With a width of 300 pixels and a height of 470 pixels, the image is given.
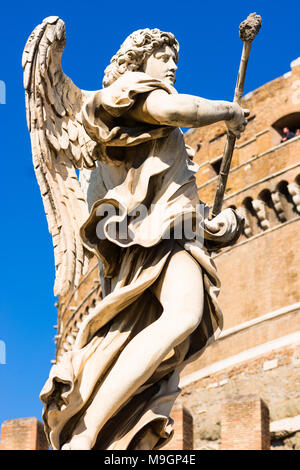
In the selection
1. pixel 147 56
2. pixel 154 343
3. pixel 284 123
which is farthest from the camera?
pixel 284 123

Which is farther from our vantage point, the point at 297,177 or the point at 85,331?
the point at 297,177

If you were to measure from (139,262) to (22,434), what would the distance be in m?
11.1

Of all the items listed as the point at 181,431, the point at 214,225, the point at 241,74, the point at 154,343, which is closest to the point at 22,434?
the point at 181,431

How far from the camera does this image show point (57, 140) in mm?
3951

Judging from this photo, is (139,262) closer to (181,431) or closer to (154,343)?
(154,343)

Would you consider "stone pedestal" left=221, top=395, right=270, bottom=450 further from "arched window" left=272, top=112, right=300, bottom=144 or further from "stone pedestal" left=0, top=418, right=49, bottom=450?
"arched window" left=272, top=112, right=300, bottom=144

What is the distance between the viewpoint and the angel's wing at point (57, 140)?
12.5 feet

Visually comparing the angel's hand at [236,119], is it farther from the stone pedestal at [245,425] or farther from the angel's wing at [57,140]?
the stone pedestal at [245,425]

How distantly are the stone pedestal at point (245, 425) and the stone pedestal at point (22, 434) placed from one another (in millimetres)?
2367

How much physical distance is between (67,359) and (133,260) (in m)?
0.39

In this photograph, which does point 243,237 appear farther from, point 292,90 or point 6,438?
point 6,438
